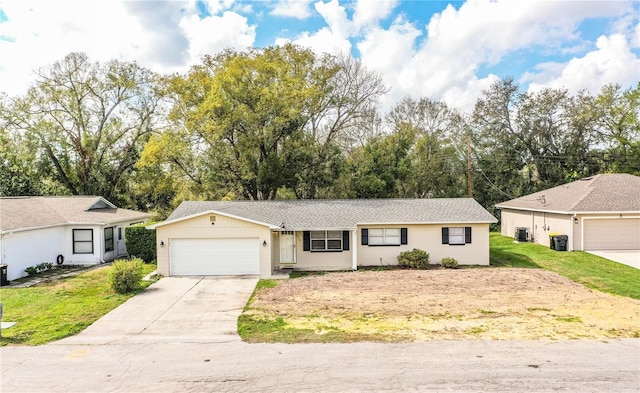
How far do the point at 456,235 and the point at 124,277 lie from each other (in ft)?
46.9

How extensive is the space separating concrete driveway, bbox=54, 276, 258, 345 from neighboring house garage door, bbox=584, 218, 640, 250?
1848 cm

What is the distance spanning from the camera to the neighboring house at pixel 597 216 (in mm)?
21266

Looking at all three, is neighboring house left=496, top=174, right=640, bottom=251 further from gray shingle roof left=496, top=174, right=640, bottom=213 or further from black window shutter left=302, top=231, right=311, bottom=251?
black window shutter left=302, top=231, right=311, bottom=251

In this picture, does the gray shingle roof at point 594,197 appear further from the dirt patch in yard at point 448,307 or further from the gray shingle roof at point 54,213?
the gray shingle roof at point 54,213

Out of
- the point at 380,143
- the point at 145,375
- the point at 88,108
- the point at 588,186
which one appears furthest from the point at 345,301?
the point at 88,108

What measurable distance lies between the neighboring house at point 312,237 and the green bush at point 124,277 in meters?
2.81

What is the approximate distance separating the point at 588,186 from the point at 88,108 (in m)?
36.1

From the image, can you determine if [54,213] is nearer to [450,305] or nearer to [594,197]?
[450,305]

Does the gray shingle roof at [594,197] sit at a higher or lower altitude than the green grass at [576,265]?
higher

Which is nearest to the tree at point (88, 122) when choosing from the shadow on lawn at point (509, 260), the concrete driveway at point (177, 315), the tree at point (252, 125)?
the tree at point (252, 125)

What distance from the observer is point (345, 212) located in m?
19.3

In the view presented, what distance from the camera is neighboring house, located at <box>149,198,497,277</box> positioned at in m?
16.8

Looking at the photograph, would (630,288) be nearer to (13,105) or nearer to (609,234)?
(609,234)

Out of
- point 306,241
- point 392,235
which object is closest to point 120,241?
point 306,241
